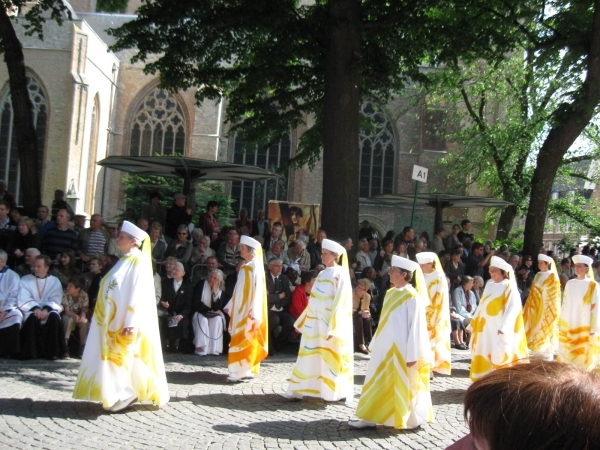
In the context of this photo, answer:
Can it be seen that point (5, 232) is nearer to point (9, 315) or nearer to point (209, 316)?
point (9, 315)

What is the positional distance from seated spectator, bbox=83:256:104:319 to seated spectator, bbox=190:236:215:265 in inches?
75.5

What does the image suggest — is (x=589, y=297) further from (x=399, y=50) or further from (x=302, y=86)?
(x=302, y=86)

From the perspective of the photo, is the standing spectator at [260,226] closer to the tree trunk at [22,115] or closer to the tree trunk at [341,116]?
the tree trunk at [341,116]

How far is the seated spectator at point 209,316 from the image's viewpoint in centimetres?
1243

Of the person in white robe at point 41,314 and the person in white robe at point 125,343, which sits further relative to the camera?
the person in white robe at point 41,314

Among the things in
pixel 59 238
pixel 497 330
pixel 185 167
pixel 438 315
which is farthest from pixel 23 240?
pixel 497 330

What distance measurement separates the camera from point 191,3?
51.3ft

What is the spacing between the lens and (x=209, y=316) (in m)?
12.5

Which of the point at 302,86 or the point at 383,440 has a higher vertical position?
the point at 302,86

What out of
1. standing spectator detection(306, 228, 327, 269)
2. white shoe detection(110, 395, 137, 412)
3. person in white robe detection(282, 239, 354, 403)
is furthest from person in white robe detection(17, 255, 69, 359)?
standing spectator detection(306, 228, 327, 269)

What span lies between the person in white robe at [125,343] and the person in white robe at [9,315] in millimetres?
3334

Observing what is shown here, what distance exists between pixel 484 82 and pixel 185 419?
68.5 feet

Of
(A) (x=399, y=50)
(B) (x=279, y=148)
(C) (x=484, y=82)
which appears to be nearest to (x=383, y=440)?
(A) (x=399, y=50)

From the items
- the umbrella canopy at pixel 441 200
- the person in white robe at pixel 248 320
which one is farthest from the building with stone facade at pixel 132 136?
the person in white robe at pixel 248 320
